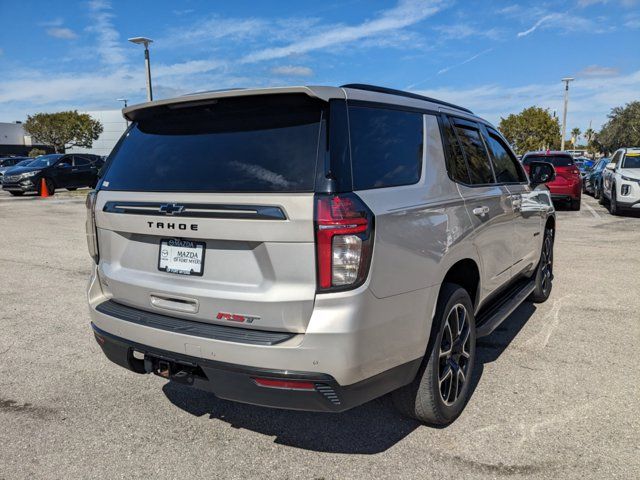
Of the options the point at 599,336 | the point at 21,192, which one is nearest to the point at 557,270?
the point at 599,336

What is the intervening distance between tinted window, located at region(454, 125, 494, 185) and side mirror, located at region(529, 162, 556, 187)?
1.47 metres

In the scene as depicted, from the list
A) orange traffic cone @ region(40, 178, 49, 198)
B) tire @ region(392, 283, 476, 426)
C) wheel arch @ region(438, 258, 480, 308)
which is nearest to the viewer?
tire @ region(392, 283, 476, 426)

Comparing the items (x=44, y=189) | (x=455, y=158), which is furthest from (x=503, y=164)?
(x=44, y=189)

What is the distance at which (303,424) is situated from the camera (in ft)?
10.6

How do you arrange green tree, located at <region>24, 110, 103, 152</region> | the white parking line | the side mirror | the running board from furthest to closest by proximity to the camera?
green tree, located at <region>24, 110, 103, 152</region>
the white parking line
the side mirror
the running board

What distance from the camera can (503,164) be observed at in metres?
4.60

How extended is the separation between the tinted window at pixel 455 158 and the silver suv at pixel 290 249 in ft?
0.16

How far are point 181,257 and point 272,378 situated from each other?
31.0 inches

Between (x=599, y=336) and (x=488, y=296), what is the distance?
4.97 ft

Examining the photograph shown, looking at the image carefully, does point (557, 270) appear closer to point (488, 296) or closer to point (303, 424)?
point (488, 296)

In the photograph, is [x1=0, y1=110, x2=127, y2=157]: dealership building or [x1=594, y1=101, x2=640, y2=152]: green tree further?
[x1=0, y1=110, x2=127, y2=157]: dealership building

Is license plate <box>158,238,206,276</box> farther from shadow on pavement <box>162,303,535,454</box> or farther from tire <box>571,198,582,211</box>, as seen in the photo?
tire <box>571,198,582,211</box>

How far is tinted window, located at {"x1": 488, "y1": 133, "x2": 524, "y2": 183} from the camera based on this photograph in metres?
4.37

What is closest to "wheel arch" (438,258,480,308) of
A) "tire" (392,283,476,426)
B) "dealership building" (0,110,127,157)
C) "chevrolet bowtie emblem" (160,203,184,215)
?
"tire" (392,283,476,426)
